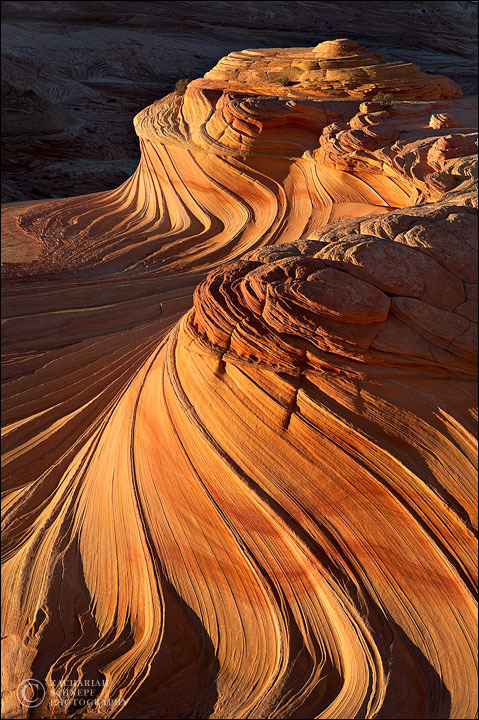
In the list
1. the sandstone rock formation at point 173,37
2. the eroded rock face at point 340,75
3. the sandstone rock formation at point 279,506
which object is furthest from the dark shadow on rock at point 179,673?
the sandstone rock formation at point 173,37

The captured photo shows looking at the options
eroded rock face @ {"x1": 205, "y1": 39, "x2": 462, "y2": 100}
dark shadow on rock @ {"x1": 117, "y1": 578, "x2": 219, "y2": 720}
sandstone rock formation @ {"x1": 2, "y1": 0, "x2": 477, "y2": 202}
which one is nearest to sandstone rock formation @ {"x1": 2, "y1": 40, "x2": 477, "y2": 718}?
dark shadow on rock @ {"x1": 117, "y1": 578, "x2": 219, "y2": 720}

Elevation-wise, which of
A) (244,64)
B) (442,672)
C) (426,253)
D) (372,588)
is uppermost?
(244,64)

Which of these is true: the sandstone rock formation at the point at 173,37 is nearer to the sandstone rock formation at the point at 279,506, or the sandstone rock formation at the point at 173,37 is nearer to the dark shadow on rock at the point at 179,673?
the sandstone rock formation at the point at 279,506

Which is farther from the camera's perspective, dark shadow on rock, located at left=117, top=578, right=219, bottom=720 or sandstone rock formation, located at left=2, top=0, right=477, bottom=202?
sandstone rock formation, located at left=2, top=0, right=477, bottom=202

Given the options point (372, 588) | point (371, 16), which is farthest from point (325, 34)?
point (372, 588)

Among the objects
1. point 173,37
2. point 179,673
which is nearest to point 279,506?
point 179,673

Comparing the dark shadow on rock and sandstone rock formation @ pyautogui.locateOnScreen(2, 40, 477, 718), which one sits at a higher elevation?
sandstone rock formation @ pyautogui.locateOnScreen(2, 40, 477, 718)

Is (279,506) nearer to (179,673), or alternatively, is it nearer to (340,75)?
(179,673)

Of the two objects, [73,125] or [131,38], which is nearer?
[73,125]

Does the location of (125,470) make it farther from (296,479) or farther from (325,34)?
(325,34)

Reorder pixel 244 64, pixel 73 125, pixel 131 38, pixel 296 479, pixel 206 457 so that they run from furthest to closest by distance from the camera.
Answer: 1. pixel 131 38
2. pixel 73 125
3. pixel 244 64
4. pixel 206 457
5. pixel 296 479

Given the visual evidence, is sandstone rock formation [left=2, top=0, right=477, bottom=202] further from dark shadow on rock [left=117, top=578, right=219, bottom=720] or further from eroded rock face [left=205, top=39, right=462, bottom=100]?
dark shadow on rock [left=117, top=578, right=219, bottom=720]
